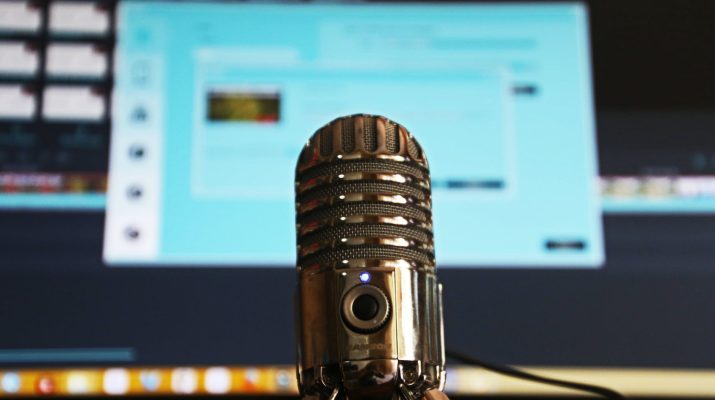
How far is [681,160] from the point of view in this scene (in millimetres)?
1293

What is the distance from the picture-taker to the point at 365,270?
0.52m

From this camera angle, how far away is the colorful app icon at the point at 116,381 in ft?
3.80

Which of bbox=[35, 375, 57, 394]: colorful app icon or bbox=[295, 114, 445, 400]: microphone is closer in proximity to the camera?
bbox=[295, 114, 445, 400]: microphone

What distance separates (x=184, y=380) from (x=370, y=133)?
2.40 ft

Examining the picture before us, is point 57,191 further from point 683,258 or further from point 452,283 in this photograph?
point 683,258

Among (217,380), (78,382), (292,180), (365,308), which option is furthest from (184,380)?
(365,308)


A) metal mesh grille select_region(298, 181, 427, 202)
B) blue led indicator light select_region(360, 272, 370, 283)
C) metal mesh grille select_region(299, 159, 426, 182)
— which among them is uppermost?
A: metal mesh grille select_region(299, 159, 426, 182)

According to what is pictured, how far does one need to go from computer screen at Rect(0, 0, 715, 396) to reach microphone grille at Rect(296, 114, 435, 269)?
67cm

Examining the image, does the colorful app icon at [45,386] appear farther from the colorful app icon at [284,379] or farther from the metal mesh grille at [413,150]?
the metal mesh grille at [413,150]

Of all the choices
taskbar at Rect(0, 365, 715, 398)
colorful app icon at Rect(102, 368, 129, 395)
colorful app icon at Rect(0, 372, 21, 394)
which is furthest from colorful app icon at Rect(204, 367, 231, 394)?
colorful app icon at Rect(0, 372, 21, 394)

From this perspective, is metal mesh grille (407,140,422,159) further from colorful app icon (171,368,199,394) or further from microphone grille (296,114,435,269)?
colorful app icon (171,368,199,394)

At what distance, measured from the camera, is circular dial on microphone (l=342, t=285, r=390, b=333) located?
51 centimetres

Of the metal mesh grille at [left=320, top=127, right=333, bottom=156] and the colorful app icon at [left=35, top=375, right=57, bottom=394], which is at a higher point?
the metal mesh grille at [left=320, top=127, right=333, bottom=156]

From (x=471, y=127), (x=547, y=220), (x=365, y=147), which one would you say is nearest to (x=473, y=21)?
(x=471, y=127)
